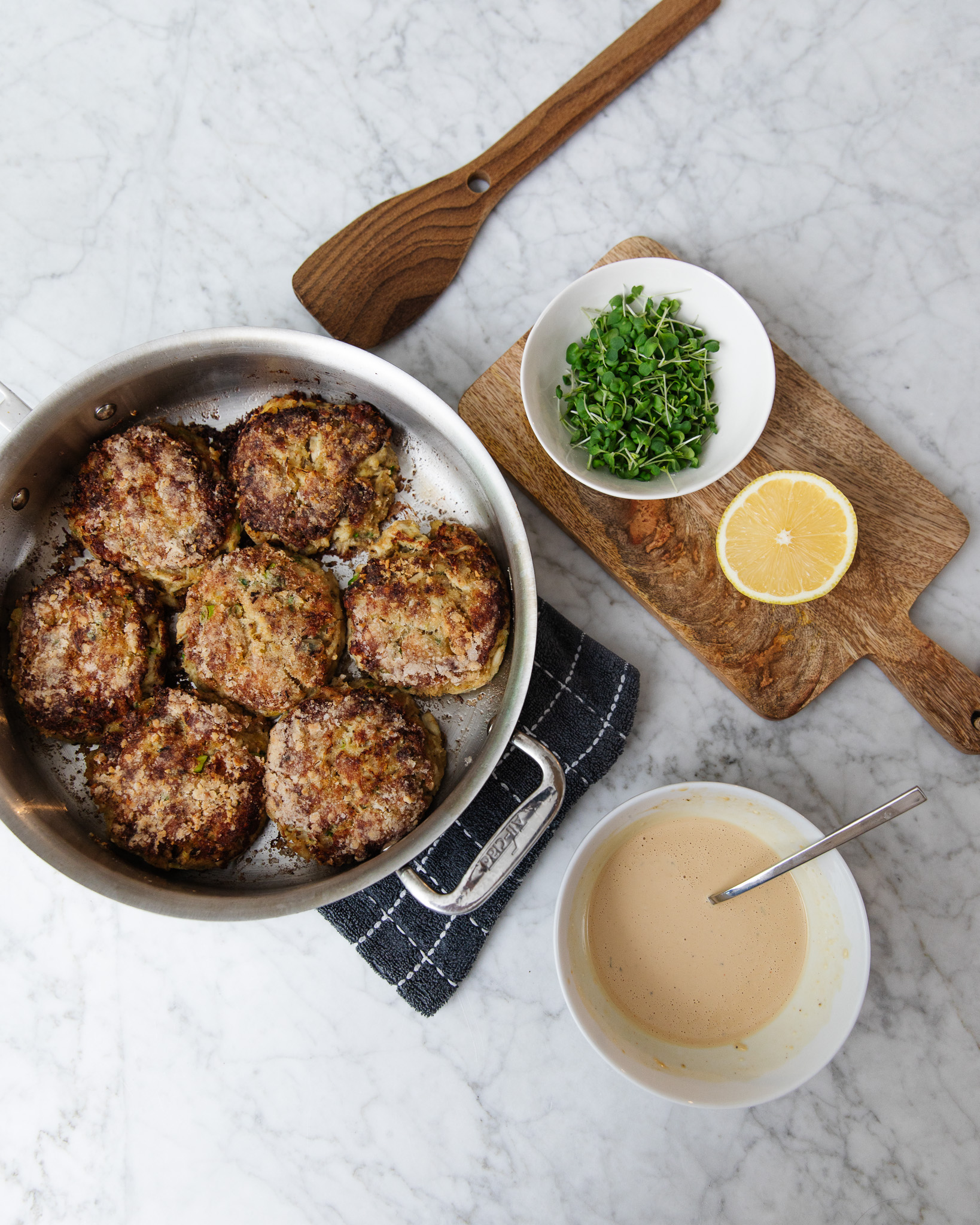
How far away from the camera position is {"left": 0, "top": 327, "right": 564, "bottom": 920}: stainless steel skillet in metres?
2.37

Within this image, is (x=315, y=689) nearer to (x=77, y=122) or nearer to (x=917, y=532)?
(x=917, y=532)

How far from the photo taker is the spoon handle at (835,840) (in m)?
2.26

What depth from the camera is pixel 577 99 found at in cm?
→ 296

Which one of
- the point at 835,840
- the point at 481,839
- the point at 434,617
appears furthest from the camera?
the point at 481,839

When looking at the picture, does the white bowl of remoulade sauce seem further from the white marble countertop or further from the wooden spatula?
the wooden spatula

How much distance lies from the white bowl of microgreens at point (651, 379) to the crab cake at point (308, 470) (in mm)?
574

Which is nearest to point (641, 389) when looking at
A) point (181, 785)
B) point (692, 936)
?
point (692, 936)

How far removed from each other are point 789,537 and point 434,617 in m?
1.20

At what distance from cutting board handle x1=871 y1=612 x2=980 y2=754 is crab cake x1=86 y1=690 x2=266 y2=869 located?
2246 millimetres

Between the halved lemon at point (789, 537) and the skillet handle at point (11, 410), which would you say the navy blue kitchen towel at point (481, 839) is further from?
the skillet handle at point (11, 410)

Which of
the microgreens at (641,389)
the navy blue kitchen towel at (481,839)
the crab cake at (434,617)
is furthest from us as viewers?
the navy blue kitchen towel at (481,839)

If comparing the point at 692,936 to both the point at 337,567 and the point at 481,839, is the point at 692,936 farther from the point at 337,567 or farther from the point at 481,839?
the point at 337,567

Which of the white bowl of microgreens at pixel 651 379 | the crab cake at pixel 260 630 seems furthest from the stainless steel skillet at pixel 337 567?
the white bowl of microgreens at pixel 651 379

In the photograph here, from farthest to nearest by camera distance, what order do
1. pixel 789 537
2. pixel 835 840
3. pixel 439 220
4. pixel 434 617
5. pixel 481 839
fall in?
pixel 439 220
pixel 481 839
pixel 789 537
pixel 434 617
pixel 835 840
